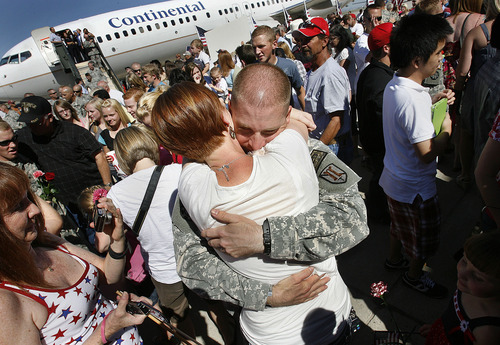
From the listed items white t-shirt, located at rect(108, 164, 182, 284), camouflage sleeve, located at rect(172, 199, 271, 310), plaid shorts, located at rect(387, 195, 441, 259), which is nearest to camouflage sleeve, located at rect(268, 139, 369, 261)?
camouflage sleeve, located at rect(172, 199, 271, 310)

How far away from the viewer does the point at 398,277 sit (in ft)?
9.44

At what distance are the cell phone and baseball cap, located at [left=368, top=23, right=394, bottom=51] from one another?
3.99 ft

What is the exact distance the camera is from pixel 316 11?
30375 millimetres

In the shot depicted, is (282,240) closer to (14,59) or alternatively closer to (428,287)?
(428,287)

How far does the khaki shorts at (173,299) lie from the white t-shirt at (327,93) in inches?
86.9

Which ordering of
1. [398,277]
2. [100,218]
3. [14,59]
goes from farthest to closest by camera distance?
1. [14,59]
2. [398,277]
3. [100,218]

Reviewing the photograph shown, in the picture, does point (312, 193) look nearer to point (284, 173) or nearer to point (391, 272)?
point (284, 173)

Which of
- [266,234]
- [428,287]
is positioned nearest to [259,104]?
[266,234]

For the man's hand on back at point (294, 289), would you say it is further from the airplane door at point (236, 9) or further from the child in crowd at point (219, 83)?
the airplane door at point (236, 9)

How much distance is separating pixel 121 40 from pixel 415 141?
20779 mm

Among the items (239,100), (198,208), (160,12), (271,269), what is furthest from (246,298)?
(160,12)

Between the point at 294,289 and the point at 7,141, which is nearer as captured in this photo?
the point at 294,289

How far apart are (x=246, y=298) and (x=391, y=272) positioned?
223cm

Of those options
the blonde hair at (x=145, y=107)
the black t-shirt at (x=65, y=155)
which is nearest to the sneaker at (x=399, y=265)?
the blonde hair at (x=145, y=107)
